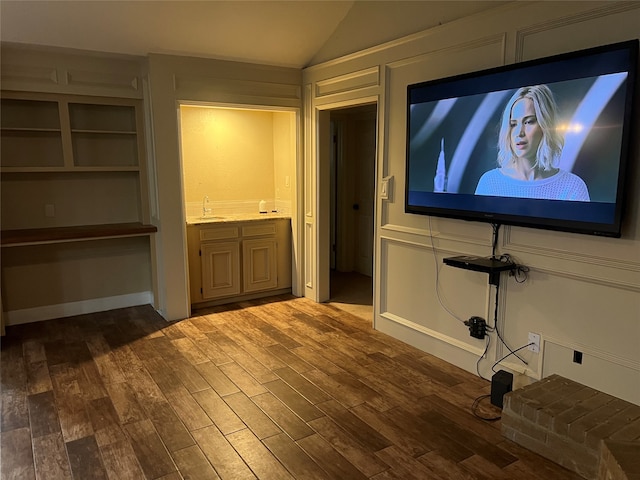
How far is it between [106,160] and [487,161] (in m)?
3.59

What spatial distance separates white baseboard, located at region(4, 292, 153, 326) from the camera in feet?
14.2

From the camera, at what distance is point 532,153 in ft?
8.85

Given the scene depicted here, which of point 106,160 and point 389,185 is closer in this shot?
point 389,185

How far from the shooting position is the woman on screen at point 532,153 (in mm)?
2568

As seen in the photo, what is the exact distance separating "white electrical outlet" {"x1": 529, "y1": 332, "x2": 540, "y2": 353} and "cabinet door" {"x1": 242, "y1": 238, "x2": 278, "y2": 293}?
293cm

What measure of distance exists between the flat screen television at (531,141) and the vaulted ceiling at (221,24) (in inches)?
25.5

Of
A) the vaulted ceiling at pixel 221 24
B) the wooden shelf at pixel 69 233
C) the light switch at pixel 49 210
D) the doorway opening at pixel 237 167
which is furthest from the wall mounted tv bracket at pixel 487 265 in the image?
the light switch at pixel 49 210

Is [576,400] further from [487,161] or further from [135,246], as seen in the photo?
[135,246]

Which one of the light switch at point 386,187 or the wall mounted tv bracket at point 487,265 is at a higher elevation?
the light switch at point 386,187

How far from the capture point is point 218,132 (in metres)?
5.12

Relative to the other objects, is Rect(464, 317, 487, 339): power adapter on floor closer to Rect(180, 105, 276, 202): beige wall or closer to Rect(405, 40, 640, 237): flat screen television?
Rect(405, 40, 640, 237): flat screen television

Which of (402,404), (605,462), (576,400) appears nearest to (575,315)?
(576,400)

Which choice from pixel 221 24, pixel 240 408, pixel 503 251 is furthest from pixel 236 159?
pixel 503 251

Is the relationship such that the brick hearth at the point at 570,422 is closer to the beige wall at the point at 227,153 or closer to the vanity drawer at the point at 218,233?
the vanity drawer at the point at 218,233
